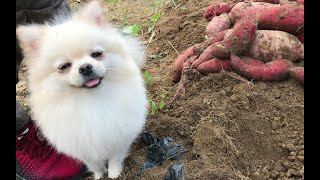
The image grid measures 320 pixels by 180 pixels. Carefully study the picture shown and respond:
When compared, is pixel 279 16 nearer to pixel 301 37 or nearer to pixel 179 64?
pixel 301 37

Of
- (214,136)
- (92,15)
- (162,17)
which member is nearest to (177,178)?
(214,136)

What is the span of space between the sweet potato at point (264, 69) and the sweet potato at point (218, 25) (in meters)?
0.41

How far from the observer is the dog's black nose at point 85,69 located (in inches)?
77.0

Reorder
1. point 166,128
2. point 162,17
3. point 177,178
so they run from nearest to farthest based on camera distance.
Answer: point 177,178 → point 166,128 → point 162,17

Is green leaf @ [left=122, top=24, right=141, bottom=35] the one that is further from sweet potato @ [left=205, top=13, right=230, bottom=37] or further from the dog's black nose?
the dog's black nose

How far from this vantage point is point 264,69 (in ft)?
8.33

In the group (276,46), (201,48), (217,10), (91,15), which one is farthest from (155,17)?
(91,15)

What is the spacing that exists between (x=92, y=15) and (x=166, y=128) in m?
0.85

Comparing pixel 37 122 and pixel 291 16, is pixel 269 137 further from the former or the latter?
pixel 37 122

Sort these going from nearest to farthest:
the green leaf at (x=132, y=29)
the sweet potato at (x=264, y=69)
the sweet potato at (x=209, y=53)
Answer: the sweet potato at (x=264, y=69) → the sweet potato at (x=209, y=53) → the green leaf at (x=132, y=29)

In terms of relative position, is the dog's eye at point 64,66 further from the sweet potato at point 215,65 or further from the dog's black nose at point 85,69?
the sweet potato at point 215,65

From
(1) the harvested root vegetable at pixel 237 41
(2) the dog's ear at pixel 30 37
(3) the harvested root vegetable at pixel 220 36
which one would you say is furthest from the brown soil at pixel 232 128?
(2) the dog's ear at pixel 30 37

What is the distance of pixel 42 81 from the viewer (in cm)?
208

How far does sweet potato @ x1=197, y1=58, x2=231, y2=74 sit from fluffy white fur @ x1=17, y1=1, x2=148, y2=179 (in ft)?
1.82
